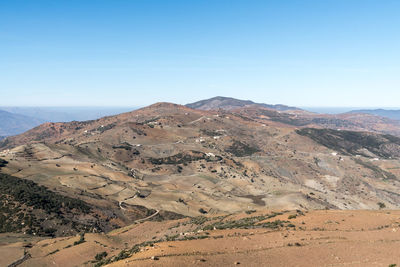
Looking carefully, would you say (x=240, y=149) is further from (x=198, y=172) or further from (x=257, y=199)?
(x=257, y=199)

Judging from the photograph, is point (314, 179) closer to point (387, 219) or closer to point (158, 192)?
point (158, 192)

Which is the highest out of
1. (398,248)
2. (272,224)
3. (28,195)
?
(398,248)

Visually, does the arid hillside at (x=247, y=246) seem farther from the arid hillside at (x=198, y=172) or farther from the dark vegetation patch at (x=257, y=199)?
the dark vegetation patch at (x=257, y=199)

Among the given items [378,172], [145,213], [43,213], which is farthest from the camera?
[378,172]

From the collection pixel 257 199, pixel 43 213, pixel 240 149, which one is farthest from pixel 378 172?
pixel 43 213

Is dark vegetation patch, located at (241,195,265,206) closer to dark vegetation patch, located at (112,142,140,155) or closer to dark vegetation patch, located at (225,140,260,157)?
dark vegetation patch, located at (225,140,260,157)

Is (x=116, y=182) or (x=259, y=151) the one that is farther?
(x=259, y=151)

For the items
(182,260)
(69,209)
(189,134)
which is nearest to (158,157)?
(189,134)

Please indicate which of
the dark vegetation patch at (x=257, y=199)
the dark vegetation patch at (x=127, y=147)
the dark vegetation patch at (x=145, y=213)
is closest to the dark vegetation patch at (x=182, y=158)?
the dark vegetation patch at (x=127, y=147)

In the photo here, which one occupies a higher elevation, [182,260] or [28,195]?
[182,260]
